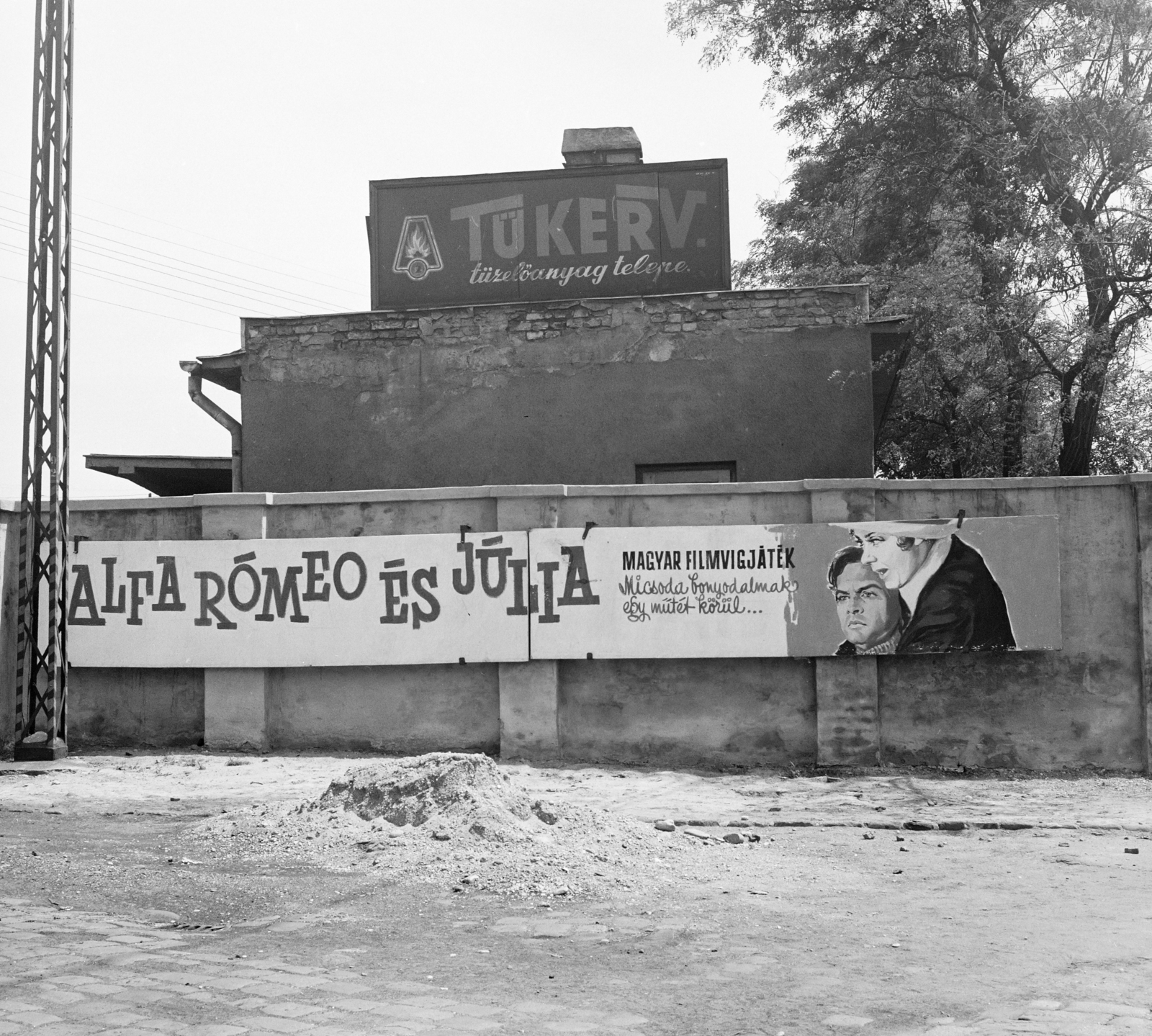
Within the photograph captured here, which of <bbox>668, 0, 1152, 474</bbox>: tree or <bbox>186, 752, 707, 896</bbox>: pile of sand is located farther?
<bbox>668, 0, 1152, 474</bbox>: tree

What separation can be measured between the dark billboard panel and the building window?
7.63ft

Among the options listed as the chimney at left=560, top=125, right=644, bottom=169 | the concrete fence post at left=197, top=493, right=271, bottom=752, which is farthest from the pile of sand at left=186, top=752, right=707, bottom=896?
the chimney at left=560, top=125, right=644, bottom=169

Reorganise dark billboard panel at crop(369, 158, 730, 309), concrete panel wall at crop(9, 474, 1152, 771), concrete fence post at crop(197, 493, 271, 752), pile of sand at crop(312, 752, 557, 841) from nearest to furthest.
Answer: pile of sand at crop(312, 752, 557, 841) → concrete panel wall at crop(9, 474, 1152, 771) → concrete fence post at crop(197, 493, 271, 752) → dark billboard panel at crop(369, 158, 730, 309)

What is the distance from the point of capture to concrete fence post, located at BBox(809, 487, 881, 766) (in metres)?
11.5

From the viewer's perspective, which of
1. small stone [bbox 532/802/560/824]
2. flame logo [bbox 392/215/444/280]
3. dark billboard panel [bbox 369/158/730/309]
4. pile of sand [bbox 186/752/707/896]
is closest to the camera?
pile of sand [bbox 186/752/707/896]

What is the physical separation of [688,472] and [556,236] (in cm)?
353

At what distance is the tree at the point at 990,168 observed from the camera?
1822 cm

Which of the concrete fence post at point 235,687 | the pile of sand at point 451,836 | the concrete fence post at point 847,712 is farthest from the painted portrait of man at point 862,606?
the concrete fence post at point 235,687

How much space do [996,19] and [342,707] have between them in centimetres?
1429

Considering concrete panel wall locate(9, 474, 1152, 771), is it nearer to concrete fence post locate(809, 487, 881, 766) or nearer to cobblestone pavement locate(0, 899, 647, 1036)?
concrete fence post locate(809, 487, 881, 766)

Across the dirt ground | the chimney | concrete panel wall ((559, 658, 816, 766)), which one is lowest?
the dirt ground

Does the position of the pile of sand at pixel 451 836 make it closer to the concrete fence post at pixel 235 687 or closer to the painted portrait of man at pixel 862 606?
the concrete fence post at pixel 235 687

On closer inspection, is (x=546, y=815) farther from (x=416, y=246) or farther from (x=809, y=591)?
(x=416, y=246)

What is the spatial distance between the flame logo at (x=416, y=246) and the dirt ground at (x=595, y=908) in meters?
8.17
